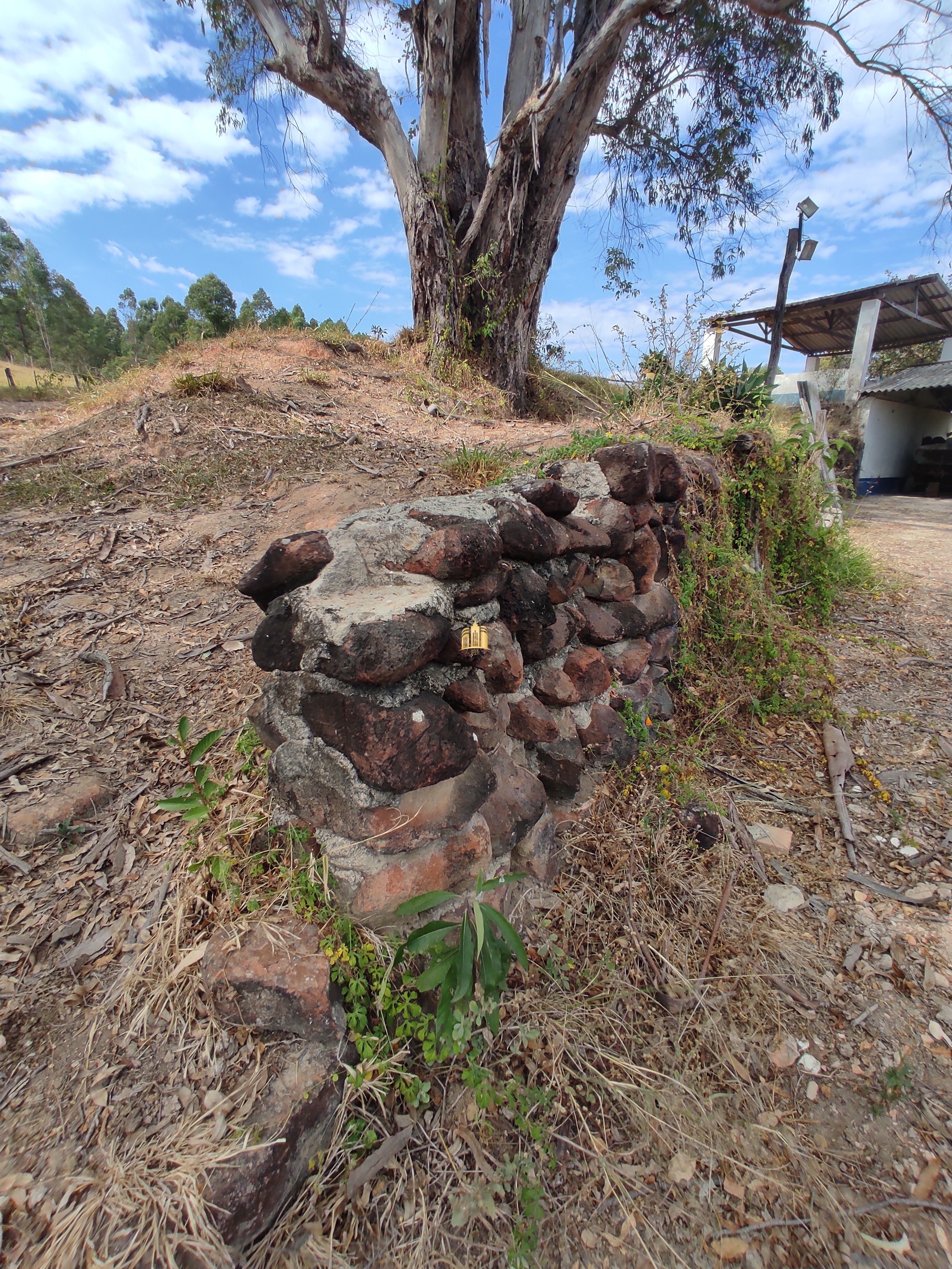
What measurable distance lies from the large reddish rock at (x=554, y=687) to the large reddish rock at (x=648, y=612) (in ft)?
1.56

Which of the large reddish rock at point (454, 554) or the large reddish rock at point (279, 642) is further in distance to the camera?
the large reddish rock at point (454, 554)

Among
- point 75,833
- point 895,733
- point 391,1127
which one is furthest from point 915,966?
point 75,833

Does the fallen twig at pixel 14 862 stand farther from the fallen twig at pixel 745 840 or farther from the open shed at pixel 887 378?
the open shed at pixel 887 378

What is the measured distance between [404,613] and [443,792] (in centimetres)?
46

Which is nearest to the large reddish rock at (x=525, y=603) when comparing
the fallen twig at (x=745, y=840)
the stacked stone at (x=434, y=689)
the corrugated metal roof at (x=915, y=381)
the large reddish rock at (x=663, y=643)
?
the stacked stone at (x=434, y=689)

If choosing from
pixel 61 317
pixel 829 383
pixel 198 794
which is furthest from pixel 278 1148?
pixel 61 317

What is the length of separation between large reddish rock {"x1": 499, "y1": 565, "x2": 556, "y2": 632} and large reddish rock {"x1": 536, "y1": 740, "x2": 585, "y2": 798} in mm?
409

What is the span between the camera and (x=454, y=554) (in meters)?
1.58

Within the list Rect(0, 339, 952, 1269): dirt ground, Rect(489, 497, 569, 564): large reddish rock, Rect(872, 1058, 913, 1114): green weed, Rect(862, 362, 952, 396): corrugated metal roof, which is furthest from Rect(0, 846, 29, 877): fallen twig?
Rect(862, 362, 952, 396): corrugated metal roof

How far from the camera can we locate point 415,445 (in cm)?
394

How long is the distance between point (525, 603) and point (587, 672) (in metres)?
0.46

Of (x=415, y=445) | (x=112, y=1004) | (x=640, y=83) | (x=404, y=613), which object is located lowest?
(x=112, y=1004)

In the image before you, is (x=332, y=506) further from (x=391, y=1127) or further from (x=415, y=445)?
(x=391, y=1127)

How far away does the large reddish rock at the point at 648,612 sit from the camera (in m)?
2.46
